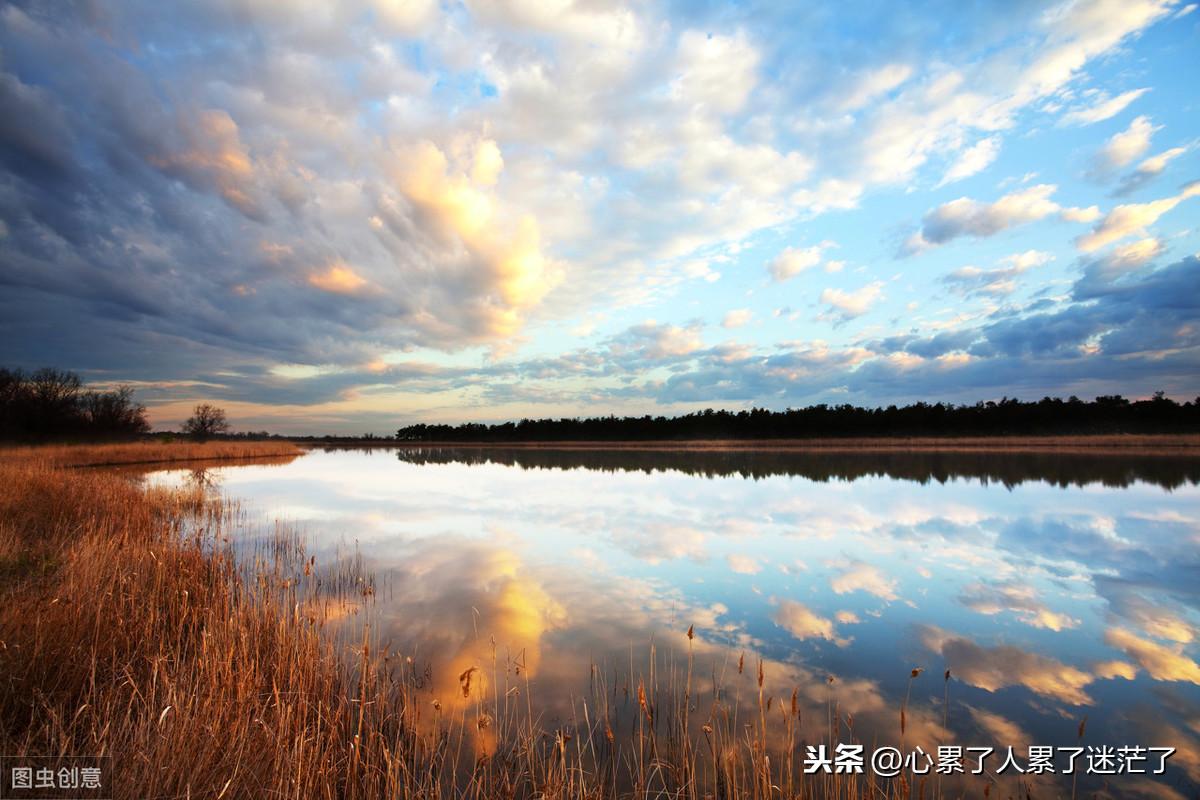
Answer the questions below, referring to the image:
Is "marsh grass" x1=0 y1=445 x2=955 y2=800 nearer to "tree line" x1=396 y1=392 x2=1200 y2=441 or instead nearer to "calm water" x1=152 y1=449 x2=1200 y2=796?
"calm water" x1=152 y1=449 x2=1200 y2=796

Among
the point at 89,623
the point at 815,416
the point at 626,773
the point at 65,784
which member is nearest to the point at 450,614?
the point at 89,623

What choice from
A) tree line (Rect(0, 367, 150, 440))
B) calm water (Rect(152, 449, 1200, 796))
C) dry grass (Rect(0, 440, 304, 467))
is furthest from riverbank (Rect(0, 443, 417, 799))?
tree line (Rect(0, 367, 150, 440))

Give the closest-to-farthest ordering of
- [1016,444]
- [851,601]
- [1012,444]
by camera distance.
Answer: [851,601], [1016,444], [1012,444]

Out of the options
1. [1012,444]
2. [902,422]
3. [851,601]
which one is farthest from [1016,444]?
[851,601]

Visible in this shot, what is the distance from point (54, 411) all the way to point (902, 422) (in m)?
91.6

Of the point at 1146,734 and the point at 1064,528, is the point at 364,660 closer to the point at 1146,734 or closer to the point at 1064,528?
the point at 1146,734

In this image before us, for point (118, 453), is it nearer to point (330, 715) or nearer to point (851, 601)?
point (330, 715)

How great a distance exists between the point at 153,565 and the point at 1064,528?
18346 millimetres

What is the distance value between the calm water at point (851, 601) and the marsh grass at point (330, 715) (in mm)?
323

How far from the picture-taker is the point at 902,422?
74.2 metres

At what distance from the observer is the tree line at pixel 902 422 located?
190ft

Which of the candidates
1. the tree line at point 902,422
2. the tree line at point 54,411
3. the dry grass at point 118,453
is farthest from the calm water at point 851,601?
the tree line at point 902,422

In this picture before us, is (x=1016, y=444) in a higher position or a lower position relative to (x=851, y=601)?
lower

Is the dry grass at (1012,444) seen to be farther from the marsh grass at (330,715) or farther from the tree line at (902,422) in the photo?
the marsh grass at (330,715)
